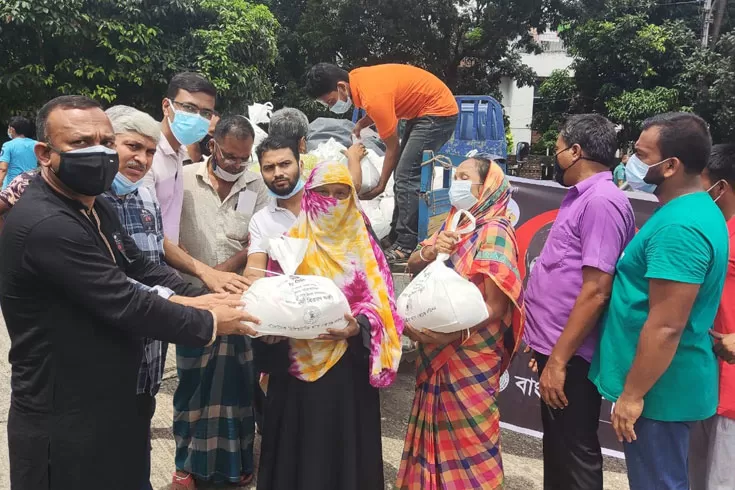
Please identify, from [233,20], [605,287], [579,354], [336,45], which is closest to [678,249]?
[605,287]

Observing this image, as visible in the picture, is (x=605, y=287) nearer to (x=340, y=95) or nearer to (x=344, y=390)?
(x=344, y=390)

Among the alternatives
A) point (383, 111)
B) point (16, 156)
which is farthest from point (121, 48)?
point (383, 111)

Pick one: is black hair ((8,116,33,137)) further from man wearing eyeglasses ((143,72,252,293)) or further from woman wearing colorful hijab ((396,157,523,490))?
woman wearing colorful hijab ((396,157,523,490))

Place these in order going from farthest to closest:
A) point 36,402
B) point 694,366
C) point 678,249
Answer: point 694,366 < point 678,249 < point 36,402

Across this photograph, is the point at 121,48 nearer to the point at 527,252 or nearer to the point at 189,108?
the point at 189,108

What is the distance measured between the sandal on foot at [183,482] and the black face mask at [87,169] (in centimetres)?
179

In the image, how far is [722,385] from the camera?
90.8 inches

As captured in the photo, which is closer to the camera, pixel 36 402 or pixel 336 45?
pixel 36 402

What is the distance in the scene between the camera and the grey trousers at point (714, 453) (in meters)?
2.29

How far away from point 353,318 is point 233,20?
10.3m

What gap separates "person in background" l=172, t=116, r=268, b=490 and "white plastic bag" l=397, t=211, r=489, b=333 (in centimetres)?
113

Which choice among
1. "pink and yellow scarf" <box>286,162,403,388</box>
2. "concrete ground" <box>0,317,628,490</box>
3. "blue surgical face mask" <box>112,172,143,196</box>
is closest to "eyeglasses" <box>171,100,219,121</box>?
"blue surgical face mask" <box>112,172,143,196</box>

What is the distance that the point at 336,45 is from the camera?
17562mm

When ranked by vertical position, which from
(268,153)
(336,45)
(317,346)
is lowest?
(317,346)
